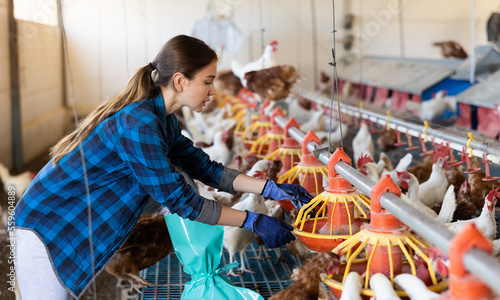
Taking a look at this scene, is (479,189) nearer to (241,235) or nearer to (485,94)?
(241,235)

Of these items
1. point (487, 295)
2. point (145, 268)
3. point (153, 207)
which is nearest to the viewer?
point (487, 295)

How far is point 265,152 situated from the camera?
3.41m

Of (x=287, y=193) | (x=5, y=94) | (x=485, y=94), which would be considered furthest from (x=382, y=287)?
(x=5, y=94)

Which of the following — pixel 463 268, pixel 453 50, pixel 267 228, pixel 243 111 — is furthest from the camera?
pixel 453 50

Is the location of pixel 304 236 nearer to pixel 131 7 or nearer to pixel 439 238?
pixel 439 238

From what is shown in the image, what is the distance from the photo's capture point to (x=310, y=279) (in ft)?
4.59

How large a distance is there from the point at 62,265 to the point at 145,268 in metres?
0.75

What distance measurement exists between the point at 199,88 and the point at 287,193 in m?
0.47

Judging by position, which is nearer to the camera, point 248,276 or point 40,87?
point 248,276

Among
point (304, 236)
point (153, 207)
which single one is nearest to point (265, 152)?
point (153, 207)

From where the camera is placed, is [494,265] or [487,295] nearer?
[494,265]

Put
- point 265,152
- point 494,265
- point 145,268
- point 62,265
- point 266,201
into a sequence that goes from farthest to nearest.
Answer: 1. point 265,152
2. point 266,201
3. point 145,268
4. point 62,265
5. point 494,265

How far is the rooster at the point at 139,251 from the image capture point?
223cm

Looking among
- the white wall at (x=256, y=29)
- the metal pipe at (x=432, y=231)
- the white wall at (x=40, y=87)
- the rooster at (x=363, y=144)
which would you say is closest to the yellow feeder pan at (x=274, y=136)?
the rooster at (x=363, y=144)
